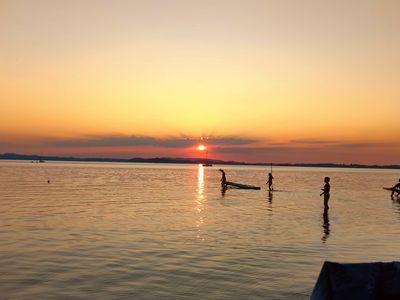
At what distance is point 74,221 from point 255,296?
1664cm

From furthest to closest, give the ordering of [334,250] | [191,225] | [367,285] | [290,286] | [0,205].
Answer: [0,205] < [191,225] < [334,250] < [290,286] < [367,285]

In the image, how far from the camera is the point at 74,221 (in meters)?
25.8

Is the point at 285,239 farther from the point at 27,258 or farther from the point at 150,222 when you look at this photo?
the point at 27,258

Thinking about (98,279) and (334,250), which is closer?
(98,279)

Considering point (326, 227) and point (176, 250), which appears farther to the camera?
point (326, 227)

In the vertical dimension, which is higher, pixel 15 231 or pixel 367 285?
pixel 367 285

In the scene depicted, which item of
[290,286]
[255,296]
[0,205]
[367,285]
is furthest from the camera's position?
[0,205]

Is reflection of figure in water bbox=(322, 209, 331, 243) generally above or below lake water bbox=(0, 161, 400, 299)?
below

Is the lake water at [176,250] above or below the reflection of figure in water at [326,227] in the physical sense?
above

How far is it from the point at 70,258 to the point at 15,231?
7.18 metres

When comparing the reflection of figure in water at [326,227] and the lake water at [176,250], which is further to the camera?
the reflection of figure in water at [326,227]

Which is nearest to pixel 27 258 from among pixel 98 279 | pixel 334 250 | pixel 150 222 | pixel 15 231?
pixel 98 279

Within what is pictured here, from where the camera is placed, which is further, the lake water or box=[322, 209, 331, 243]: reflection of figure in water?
box=[322, 209, 331, 243]: reflection of figure in water

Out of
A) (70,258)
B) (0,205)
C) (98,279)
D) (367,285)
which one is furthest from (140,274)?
(0,205)
